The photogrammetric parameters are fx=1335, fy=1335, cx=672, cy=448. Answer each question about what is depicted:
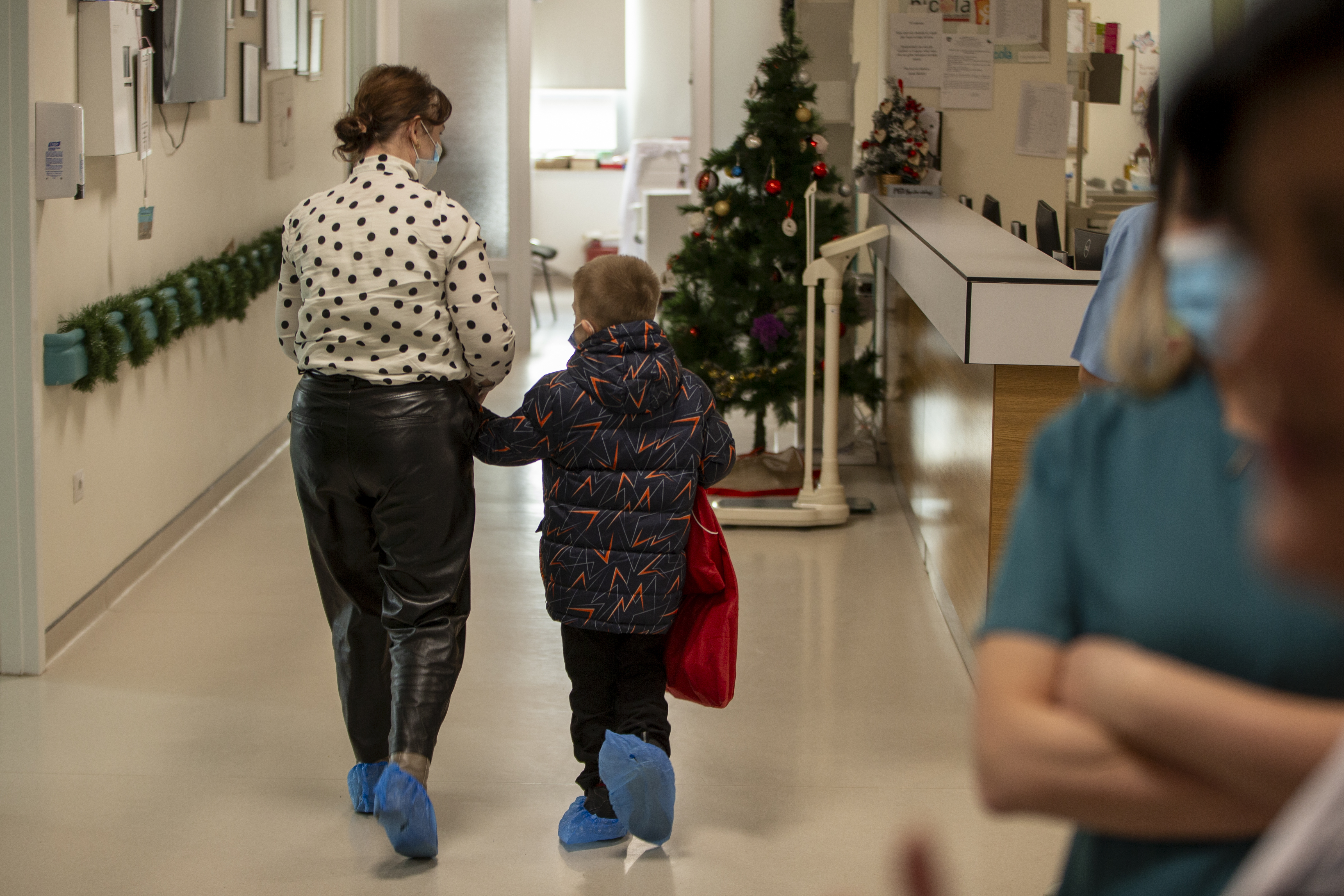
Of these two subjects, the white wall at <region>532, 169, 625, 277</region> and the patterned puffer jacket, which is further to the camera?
the white wall at <region>532, 169, 625, 277</region>

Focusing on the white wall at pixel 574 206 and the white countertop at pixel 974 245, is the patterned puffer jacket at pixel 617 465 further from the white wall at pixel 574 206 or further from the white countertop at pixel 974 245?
the white wall at pixel 574 206

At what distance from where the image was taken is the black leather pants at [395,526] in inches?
97.1

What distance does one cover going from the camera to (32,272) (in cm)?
336

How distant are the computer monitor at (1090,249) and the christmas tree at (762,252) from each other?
1708 millimetres

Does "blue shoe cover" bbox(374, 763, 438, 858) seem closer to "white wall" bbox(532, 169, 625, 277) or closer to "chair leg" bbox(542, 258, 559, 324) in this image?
"chair leg" bbox(542, 258, 559, 324)

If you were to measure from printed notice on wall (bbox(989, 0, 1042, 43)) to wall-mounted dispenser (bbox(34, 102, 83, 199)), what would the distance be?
4.32 metres

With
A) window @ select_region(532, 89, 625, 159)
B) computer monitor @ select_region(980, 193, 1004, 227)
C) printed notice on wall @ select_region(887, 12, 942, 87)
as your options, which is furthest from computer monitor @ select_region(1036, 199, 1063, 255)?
window @ select_region(532, 89, 625, 159)

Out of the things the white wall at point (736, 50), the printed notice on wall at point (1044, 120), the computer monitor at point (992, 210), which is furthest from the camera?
the white wall at point (736, 50)

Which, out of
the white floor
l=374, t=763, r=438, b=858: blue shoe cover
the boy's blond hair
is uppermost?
the boy's blond hair

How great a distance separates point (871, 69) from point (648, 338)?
30.9 ft

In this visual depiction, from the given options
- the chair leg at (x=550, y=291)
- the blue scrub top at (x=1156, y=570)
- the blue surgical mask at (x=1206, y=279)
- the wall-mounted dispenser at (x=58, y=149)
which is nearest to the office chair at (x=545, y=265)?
the chair leg at (x=550, y=291)

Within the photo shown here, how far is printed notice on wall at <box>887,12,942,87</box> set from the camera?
6223 millimetres

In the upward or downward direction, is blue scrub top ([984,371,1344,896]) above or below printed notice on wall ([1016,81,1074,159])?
below

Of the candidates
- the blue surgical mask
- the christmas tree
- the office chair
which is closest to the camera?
the blue surgical mask
